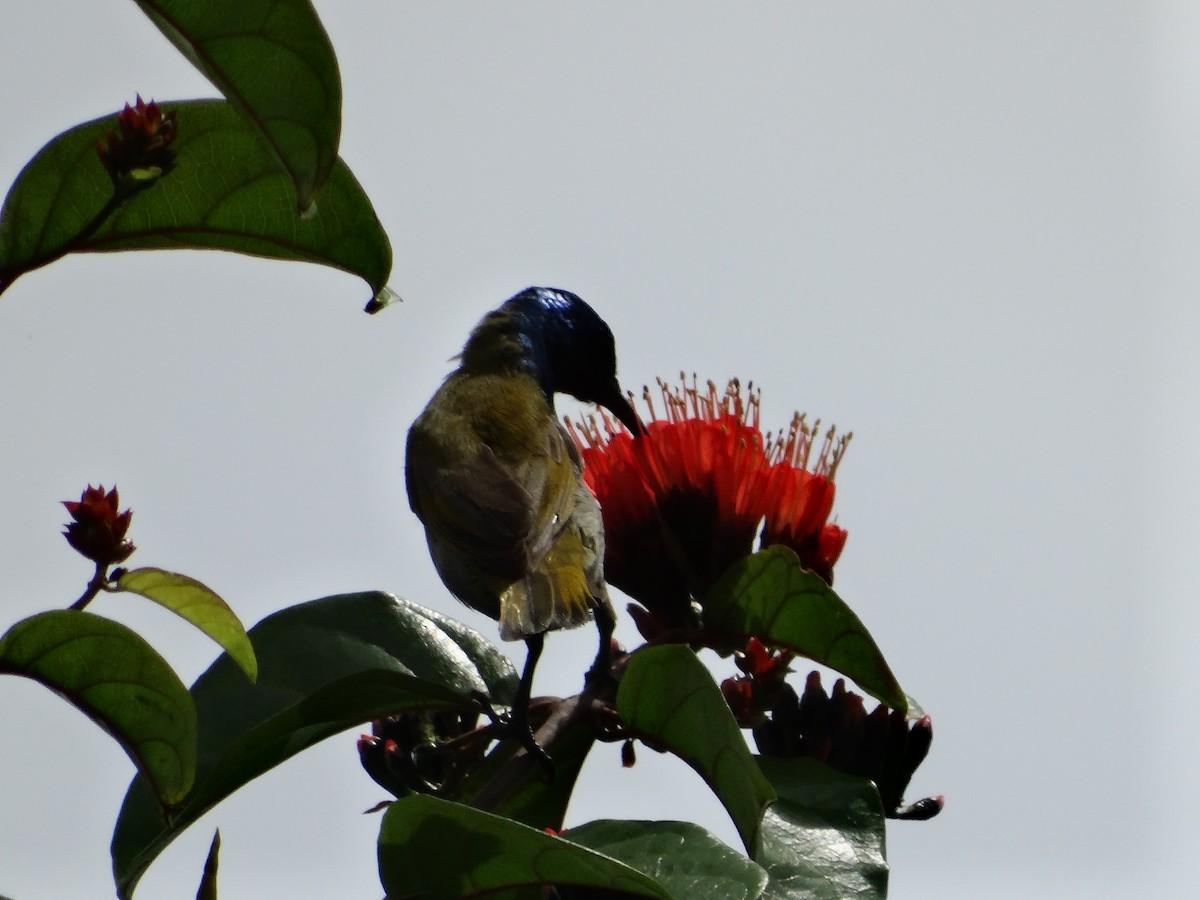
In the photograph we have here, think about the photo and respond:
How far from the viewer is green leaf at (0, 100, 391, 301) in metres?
1.56

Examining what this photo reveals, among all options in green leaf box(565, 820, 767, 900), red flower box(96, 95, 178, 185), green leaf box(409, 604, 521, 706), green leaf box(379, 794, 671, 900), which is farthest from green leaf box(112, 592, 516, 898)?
red flower box(96, 95, 178, 185)

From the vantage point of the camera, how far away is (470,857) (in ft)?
4.76

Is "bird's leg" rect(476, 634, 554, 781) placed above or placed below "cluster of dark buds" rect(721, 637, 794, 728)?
below

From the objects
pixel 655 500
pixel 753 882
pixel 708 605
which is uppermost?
pixel 655 500

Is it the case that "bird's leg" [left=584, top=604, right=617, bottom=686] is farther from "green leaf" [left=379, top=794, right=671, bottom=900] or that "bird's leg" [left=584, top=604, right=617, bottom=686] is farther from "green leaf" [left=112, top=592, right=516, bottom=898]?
"green leaf" [left=379, top=794, right=671, bottom=900]

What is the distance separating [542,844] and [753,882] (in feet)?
0.67

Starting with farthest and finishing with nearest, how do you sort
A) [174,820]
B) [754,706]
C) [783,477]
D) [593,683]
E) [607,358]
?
[607,358], [783,477], [754,706], [593,683], [174,820]

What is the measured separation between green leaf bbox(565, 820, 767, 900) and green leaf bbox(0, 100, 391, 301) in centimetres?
67

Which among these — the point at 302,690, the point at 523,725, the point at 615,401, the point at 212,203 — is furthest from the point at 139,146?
the point at 615,401

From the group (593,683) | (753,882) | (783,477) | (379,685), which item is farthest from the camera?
(783,477)

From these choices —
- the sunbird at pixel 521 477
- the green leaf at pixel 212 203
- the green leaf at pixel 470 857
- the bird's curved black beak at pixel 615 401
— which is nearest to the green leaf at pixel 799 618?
the sunbird at pixel 521 477

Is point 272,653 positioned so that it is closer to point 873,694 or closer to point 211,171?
point 211,171

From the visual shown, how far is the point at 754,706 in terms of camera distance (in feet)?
6.75

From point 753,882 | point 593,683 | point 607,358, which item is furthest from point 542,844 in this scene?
point 607,358
